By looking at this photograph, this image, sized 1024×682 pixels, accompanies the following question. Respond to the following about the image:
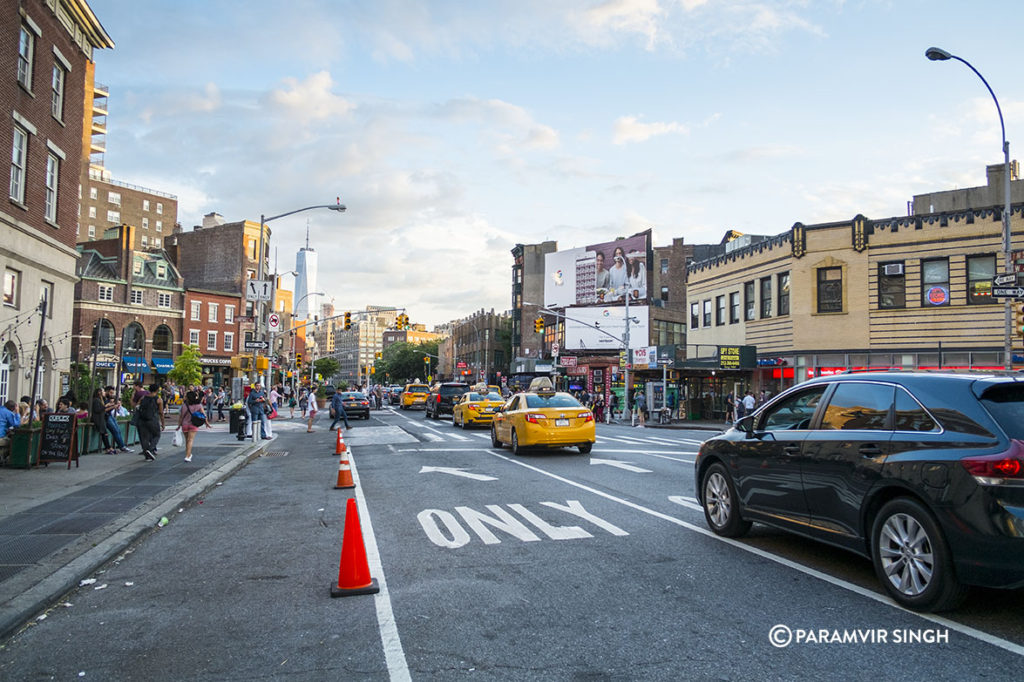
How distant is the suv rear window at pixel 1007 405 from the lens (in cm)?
479

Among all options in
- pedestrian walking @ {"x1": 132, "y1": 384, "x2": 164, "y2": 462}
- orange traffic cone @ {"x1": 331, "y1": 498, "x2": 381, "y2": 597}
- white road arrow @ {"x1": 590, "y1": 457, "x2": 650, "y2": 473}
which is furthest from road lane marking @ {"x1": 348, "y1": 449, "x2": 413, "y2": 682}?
pedestrian walking @ {"x1": 132, "y1": 384, "x2": 164, "y2": 462}

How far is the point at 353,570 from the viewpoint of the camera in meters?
5.88

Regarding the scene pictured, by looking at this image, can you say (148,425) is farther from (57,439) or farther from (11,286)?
(11,286)

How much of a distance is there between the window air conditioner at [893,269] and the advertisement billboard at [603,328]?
121 feet

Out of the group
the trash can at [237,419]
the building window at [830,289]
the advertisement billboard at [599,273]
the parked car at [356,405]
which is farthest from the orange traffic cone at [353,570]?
the advertisement billboard at [599,273]

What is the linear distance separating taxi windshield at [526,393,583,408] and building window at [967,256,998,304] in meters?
20.0

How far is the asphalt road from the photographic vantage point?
432cm

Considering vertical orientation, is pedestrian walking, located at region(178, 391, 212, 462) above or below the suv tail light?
below

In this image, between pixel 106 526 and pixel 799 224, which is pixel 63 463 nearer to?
pixel 106 526

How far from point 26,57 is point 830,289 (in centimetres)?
2998

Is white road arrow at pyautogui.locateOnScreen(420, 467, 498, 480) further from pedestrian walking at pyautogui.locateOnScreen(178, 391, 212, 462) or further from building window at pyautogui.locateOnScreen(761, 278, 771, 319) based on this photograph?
building window at pyautogui.locateOnScreen(761, 278, 771, 319)

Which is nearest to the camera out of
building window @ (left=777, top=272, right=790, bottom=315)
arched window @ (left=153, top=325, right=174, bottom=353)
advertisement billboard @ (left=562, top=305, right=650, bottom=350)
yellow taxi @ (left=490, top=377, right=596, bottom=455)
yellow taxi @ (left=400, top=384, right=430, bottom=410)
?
yellow taxi @ (left=490, top=377, right=596, bottom=455)

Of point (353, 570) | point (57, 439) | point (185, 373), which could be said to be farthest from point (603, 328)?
point (353, 570)

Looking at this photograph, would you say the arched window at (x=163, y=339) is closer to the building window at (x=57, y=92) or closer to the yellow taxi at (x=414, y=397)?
the yellow taxi at (x=414, y=397)
